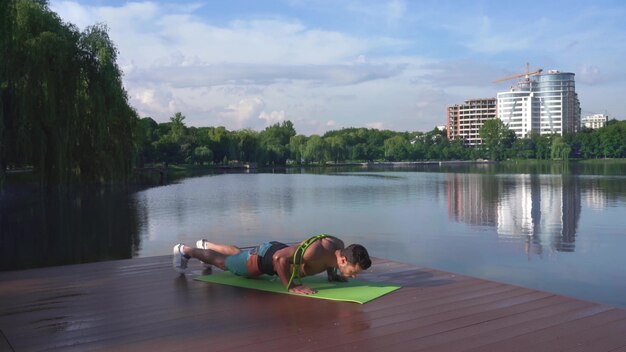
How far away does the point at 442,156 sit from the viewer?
111438 millimetres

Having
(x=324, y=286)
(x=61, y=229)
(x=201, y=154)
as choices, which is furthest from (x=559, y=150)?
(x=324, y=286)

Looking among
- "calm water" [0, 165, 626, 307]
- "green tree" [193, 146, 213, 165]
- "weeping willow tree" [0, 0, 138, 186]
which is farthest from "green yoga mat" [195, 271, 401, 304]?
"green tree" [193, 146, 213, 165]

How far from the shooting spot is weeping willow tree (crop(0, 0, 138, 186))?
12.8m

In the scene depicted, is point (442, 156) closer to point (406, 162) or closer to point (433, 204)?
point (406, 162)

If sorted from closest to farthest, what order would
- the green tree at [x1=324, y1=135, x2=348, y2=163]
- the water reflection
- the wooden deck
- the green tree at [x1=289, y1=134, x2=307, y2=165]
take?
the wooden deck < the water reflection < the green tree at [x1=289, y1=134, x2=307, y2=165] < the green tree at [x1=324, y1=135, x2=348, y2=163]

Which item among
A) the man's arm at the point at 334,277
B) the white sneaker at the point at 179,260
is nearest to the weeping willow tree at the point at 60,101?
the white sneaker at the point at 179,260

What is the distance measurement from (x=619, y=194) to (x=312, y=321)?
76.4 feet

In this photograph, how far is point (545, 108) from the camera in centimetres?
13700

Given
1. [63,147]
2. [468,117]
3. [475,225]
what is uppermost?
[468,117]

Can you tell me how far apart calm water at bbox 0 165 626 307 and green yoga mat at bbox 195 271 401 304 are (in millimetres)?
4099

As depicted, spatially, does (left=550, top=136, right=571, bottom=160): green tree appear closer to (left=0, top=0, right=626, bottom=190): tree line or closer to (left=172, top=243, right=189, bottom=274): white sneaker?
(left=0, top=0, right=626, bottom=190): tree line

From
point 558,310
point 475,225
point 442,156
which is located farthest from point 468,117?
point 558,310

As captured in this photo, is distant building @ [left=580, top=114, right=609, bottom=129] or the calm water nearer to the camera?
the calm water

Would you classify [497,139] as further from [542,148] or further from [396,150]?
[396,150]
